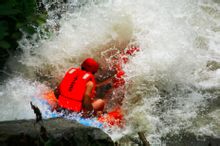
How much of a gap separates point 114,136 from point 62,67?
8.68 feet

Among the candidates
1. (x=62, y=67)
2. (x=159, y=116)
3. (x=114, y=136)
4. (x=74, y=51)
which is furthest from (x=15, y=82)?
(x=159, y=116)

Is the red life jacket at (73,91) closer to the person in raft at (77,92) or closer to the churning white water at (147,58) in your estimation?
the person in raft at (77,92)

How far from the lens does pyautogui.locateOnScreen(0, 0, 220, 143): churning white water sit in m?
7.09

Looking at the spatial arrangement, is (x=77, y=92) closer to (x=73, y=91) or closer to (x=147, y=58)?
(x=73, y=91)

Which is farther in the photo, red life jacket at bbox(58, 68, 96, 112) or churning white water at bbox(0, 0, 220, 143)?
churning white water at bbox(0, 0, 220, 143)

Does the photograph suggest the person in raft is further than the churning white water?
No

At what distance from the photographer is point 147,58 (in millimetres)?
8883

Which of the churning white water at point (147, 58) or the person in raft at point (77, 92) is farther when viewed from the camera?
the churning white water at point (147, 58)

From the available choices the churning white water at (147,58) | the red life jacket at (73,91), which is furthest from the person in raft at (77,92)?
the churning white water at (147,58)

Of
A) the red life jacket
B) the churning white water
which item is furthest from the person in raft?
the churning white water

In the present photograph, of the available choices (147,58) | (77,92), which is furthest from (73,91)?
(147,58)

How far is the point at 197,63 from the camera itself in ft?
29.0

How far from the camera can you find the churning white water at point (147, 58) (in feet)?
23.3

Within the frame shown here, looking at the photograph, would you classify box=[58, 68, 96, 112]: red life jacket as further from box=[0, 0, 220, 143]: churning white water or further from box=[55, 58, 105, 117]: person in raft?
box=[0, 0, 220, 143]: churning white water
